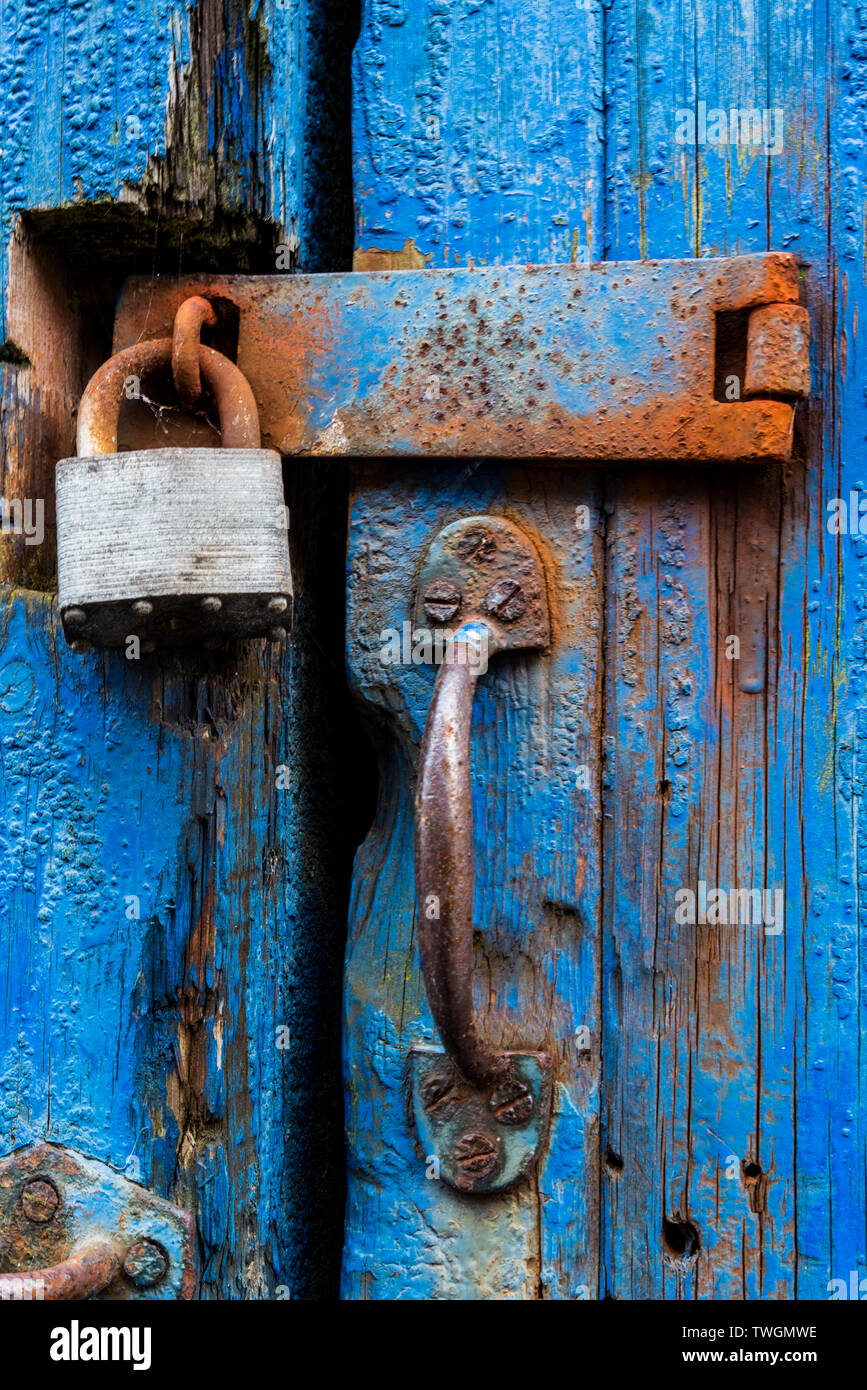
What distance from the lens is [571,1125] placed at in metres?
0.77

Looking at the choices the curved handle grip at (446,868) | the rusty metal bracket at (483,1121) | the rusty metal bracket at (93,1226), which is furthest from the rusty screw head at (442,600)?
the rusty metal bracket at (93,1226)

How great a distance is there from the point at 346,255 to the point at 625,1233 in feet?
2.50

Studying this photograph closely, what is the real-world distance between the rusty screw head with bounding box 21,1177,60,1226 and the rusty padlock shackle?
501 millimetres

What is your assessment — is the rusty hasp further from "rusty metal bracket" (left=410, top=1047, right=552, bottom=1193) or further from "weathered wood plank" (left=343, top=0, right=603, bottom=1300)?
"rusty metal bracket" (left=410, top=1047, right=552, bottom=1193)

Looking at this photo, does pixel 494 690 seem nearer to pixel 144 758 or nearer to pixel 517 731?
pixel 517 731

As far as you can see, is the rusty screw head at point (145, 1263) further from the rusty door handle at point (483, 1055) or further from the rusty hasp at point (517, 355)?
the rusty hasp at point (517, 355)

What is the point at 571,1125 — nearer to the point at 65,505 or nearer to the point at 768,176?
the point at 65,505

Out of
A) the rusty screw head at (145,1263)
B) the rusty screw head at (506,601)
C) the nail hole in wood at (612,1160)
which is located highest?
the rusty screw head at (506,601)

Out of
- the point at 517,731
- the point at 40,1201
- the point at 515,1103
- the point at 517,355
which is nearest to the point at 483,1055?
the point at 515,1103

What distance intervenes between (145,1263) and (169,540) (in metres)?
0.49

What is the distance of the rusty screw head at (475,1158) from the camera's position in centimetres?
76

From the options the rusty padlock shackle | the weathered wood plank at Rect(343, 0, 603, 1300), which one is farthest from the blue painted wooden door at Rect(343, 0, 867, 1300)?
the rusty padlock shackle

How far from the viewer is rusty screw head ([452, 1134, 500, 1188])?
764 mm
